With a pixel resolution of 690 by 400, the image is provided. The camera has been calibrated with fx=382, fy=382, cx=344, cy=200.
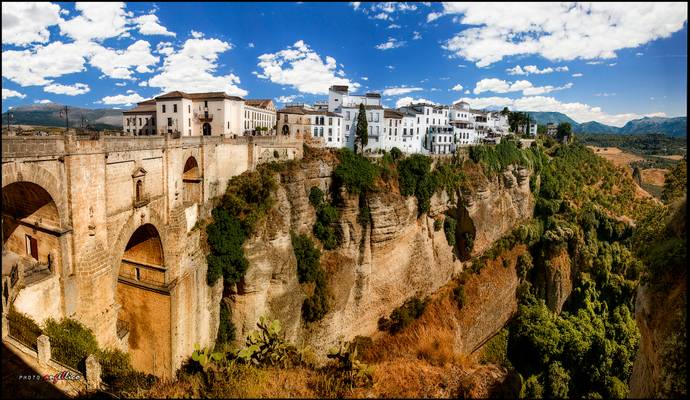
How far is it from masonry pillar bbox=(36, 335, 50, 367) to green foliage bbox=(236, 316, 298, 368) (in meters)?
5.43

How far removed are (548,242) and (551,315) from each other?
8046mm

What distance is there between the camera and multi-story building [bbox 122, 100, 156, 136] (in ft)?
114

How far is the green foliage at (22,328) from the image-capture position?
1063cm

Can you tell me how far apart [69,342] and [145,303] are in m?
6.34

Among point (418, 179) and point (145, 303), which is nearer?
point (145, 303)

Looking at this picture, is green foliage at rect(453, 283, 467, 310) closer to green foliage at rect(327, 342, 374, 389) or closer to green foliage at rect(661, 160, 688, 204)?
green foliage at rect(661, 160, 688, 204)

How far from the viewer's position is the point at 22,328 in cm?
1077

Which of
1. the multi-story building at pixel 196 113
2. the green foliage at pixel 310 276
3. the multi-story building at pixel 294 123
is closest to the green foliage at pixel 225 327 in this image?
the green foliage at pixel 310 276

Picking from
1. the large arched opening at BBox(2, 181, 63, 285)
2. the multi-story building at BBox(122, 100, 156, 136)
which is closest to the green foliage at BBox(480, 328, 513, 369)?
the large arched opening at BBox(2, 181, 63, 285)

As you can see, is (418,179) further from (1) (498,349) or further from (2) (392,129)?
(1) (498,349)

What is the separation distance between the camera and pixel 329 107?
141 ft

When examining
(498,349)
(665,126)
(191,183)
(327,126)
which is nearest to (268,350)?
(191,183)

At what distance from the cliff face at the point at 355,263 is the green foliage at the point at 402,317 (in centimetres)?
50

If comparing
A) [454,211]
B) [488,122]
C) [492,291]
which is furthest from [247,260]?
[488,122]
